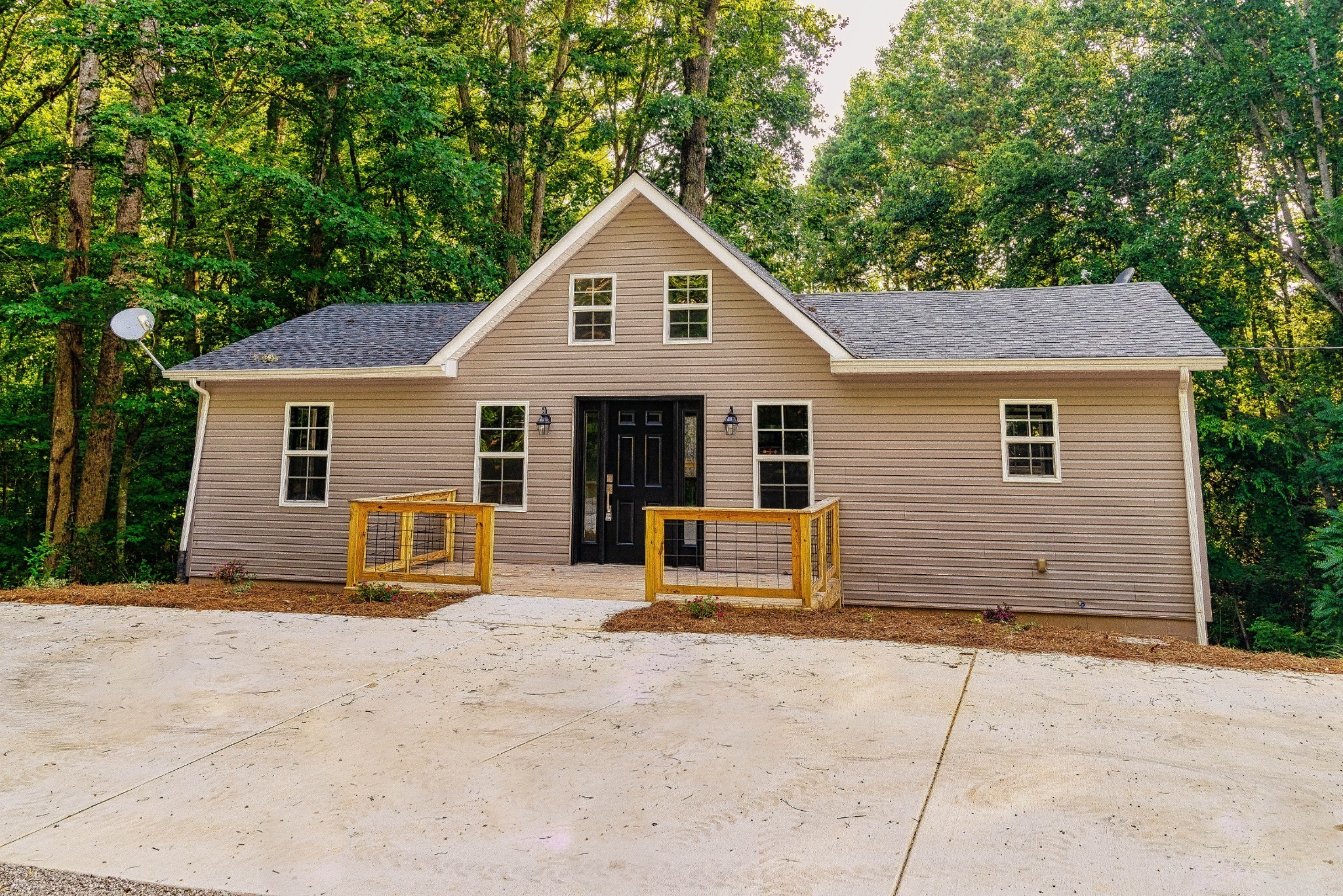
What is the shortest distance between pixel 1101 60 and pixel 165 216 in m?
24.6

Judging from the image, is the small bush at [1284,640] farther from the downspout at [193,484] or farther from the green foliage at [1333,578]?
the downspout at [193,484]

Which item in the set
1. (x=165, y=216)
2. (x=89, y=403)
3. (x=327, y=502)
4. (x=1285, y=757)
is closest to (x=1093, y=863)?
(x=1285, y=757)

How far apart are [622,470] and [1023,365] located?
509cm

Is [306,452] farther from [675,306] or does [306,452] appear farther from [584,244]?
[675,306]

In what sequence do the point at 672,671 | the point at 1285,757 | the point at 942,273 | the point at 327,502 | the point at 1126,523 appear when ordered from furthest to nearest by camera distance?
1. the point at 942,273
2. the point at 327,502
3. the point at 1126,523
4. the point at 672,671
5. the point at 1285,757

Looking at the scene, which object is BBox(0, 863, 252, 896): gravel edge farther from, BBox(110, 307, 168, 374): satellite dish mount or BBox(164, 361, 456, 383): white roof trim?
BBox(110, 307, 168, 374): satellite dish mount

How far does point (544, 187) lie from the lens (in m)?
19.6

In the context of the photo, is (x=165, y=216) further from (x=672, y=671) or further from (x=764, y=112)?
(x=672, y=671)

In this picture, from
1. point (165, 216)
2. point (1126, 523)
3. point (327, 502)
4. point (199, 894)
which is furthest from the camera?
point (165, 216)

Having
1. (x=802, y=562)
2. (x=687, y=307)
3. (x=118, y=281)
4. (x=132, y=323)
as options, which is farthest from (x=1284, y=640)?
(x=118, y=281)

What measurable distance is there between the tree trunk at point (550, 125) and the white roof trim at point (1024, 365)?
38.4 ft

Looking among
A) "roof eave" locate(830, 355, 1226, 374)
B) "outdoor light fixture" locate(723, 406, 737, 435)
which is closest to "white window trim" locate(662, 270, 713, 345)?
"outdoor light fixture" locate(723, 406, 737, 435)

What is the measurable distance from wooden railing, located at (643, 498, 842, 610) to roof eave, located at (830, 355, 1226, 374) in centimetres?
170

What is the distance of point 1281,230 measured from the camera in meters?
17.0
